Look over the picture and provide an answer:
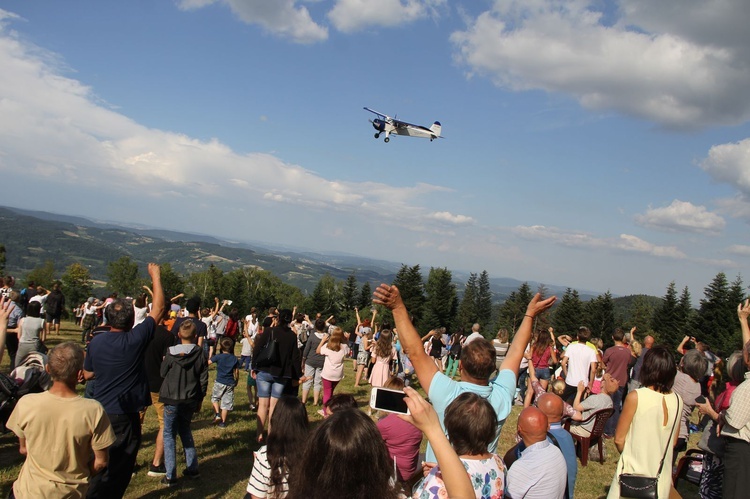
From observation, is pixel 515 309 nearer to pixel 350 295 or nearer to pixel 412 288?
pixel 412 288

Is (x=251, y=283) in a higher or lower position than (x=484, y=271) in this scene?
→ lower

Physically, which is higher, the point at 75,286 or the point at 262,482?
the point at 262,482

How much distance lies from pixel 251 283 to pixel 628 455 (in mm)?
114510

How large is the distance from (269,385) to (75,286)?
117421 millimetres

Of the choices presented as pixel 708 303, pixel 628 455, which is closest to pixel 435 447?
pixel 628 455

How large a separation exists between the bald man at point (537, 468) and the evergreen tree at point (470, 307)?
82667 mm

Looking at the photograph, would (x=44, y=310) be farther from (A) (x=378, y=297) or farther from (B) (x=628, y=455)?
(B) (x=628, y=455)

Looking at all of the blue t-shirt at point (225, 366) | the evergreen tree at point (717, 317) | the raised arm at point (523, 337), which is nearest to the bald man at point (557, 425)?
the raised arm at point (523, 337)

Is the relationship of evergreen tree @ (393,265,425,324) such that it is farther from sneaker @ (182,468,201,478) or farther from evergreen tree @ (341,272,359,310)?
sneaker @ (182,468,201,478)

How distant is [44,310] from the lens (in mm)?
14078

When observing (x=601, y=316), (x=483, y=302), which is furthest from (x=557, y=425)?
(x=483, y=302)

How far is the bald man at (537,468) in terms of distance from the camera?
3000 millimetres

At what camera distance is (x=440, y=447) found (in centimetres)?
200

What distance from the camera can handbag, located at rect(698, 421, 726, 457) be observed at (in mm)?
4403
